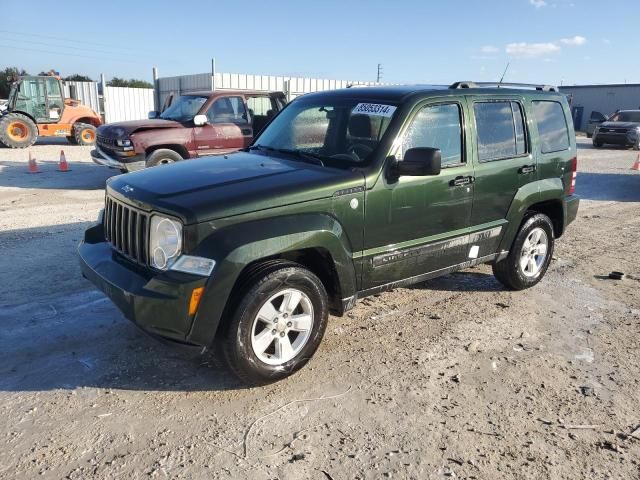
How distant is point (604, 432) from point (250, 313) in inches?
88.8

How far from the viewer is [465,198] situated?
4461 mm

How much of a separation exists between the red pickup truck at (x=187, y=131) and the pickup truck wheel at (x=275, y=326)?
6447 millimetres

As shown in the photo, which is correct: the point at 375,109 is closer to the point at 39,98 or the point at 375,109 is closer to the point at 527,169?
the point at 527,169

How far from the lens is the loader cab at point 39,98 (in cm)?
1811

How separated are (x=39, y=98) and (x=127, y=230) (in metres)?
17.8

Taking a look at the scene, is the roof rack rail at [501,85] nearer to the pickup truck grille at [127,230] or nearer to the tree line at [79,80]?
the pickup truck grille at [127,230]

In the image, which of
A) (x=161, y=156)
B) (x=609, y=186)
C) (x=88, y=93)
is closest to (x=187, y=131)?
(x=161, y=156)

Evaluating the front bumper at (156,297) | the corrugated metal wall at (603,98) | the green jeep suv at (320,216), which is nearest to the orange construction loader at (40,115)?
the green jeep suv at (320,216)

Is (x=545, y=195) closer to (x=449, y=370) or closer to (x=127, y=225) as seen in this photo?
(x=449, y=370)

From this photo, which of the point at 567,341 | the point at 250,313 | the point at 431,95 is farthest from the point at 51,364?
the point at 567,341

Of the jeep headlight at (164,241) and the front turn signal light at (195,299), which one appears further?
the jeep headlight at (164,241)

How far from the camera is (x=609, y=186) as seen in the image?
12.8 metres

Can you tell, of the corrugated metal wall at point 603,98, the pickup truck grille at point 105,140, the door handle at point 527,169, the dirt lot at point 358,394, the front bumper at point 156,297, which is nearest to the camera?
the dirt lot at point 358,394

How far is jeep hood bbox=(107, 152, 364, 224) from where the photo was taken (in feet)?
10.7
